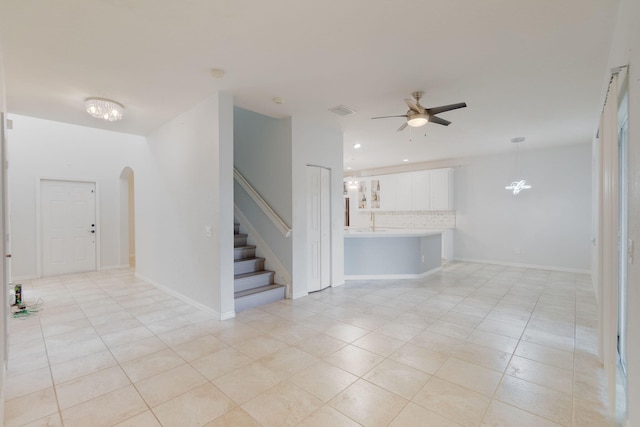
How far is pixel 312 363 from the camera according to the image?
8.39ft

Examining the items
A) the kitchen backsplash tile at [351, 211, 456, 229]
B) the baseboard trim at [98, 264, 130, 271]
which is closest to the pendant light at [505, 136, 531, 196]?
the kitchen backsplash tile at [351, 211, 456, 229]

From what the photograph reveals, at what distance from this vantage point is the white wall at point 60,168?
5.58 metres

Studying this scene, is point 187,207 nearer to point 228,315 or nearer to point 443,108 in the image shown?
point 228,315

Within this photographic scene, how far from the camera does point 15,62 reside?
276 centimetres

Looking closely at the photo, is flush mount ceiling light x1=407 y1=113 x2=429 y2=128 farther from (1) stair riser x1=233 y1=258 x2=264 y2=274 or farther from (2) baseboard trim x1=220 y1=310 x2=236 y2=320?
(2) baseboard trim x1=220 y1=310 x2=236 y2=320

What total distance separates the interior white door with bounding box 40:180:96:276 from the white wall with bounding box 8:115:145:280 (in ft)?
0.45

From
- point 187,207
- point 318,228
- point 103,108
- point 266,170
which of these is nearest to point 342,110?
point 266,170

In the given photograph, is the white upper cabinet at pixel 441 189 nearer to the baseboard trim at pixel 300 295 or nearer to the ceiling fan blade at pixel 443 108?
the ceiling fan blade at pixel 443 108

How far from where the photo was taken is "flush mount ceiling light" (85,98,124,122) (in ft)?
11.8

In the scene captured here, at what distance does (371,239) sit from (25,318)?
5220 mm

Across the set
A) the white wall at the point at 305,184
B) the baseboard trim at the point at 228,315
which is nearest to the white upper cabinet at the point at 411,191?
the white wall at the point at 305,184

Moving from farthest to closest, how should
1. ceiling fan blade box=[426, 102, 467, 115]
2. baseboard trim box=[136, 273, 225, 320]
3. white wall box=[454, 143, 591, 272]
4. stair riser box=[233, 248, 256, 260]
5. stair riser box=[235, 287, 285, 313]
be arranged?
white wall box=[454, 143, 591, 272]
stair riser box=[233, 248, 256, 260]
stair riser box=[235, 287, 285, 313]
baseboard trim box=[136, 273, 225, 320]
ceiling fan blade box=[426, 102, 467, 115]

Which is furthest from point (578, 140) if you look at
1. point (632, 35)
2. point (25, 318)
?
point (25, 318)

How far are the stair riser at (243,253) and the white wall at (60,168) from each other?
2906 mm
